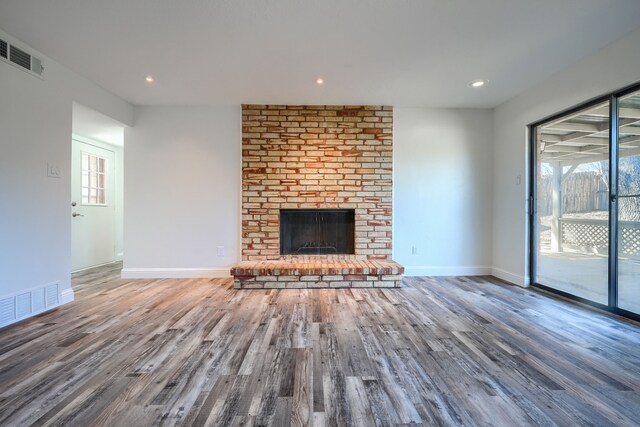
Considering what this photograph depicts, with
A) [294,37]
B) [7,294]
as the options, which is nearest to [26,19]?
[294,37]

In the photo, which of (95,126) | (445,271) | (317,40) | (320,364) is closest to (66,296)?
(95,126)

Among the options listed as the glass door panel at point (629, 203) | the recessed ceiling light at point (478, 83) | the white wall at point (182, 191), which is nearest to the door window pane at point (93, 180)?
the white wall at point (182, 191)

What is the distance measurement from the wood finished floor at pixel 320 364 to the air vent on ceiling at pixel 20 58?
222 cm

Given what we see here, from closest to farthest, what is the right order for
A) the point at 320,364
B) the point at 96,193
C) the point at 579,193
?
A: 1. the point at 320,364
2. the point at 579,193
3. the point at 96,193

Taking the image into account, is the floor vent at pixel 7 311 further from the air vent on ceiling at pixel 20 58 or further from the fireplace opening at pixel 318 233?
the fireplace opening at pixel 318 233

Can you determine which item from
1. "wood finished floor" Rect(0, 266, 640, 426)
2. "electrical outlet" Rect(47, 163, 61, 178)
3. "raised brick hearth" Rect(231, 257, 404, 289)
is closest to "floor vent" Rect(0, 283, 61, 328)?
"wood finished floor" Rect(0, 266, 640, 426)

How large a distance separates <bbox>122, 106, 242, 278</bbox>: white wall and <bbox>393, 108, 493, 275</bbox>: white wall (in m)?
2.37

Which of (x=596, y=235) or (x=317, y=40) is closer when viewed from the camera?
(x=317, y=40)

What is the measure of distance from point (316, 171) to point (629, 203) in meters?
3.18

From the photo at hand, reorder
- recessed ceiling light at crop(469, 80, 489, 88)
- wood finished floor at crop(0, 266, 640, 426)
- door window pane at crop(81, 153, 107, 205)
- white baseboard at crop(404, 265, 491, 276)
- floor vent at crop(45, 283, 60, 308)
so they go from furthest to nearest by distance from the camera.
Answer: door window pane at crop(81, 153, 107, 205) < white baseboard at crop(404, 265, 491, 276) < recessed ceiling light at crop(469, 80, 489, 88) < floor vent at crop(45, 283, 60, 308) < wood finished floor at crop(0, 266, 640, 426)

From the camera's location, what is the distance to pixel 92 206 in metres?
4.58

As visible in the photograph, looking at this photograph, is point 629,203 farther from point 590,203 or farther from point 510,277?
point 510,277

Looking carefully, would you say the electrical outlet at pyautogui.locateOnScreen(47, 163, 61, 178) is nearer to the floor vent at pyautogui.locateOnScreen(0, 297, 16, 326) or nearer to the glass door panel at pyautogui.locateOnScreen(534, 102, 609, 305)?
the floor vent at pyautogui.locateOnScreen(0, 297, 16, 326)

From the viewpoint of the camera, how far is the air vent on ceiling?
2287 mm
